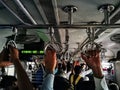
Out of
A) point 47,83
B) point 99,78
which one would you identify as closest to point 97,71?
point 99,78

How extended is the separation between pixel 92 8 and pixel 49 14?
0.52 meters

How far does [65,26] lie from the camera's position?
69.0 inches

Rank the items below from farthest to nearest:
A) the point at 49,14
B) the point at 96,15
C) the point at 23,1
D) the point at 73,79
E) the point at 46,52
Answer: the point at 73,79 → the point at 96,15 → the point at 49,14 → the point at 23,1 → the point at 46,52

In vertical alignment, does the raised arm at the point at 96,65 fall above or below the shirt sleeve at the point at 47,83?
above

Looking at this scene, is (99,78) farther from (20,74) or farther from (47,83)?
(20,74)

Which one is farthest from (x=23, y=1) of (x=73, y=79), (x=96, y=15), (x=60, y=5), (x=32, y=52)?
(x=32, y=52)

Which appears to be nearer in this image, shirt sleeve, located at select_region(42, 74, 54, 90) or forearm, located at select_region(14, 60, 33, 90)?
forearm, located at select_region(14, 60, 33, 90)

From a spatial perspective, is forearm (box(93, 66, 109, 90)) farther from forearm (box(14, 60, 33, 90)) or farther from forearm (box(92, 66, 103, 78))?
forearm (box(14, 60, 33, 90))

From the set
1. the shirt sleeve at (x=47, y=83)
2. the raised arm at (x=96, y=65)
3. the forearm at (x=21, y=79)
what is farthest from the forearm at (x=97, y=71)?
the forearm at (x=21, y=79)

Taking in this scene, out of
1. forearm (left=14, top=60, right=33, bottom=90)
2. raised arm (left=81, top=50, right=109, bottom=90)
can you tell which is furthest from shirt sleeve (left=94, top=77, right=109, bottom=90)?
forearm (left=14, top=60, right=33, bottom=90)

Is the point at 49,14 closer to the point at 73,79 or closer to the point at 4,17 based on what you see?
the point at 4,17

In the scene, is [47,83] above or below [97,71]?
below

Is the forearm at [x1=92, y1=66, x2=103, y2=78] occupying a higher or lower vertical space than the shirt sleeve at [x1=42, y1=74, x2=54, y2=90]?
higher

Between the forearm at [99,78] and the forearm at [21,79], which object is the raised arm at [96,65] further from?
the forearm at [21,79]
